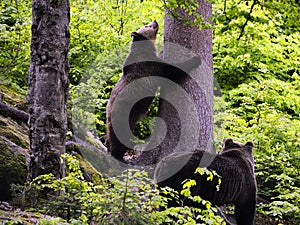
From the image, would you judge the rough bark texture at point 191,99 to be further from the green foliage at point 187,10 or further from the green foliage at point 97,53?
the green foliage at point 97,53

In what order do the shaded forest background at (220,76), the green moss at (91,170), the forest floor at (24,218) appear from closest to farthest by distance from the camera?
the forest floor at (24,218)
the green moss at (91,170)
the shaded forest background at (220,76)

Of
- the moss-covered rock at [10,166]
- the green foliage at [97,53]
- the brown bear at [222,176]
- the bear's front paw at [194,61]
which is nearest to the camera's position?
the brown bear at [222,176]

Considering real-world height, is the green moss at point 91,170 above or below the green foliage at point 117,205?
below

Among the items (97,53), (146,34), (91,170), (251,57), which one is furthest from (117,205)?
(251,57)

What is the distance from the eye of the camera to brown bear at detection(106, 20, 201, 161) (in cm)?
623

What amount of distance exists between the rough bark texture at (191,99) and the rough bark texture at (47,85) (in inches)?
71.5

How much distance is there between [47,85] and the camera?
4.46 metres

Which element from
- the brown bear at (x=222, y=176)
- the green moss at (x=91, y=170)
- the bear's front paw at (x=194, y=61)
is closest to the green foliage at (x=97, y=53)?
the green moss at (x=91, y=170)

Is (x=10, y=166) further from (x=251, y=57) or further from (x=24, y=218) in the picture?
(x=251, y=57)

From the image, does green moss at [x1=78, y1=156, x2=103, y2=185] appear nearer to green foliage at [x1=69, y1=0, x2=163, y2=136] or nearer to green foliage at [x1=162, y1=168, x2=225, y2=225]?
green foliage at [x1=69, y1=0, x2=163, y2=136]

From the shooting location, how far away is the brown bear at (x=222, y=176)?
489cm

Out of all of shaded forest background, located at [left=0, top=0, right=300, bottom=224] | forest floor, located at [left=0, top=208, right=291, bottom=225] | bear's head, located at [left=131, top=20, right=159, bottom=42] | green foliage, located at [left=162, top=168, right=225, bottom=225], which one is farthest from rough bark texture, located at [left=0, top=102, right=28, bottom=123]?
green foliage, located at [left=162, top=168, right=225, bottom=225]

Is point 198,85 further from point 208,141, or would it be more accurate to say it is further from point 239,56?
point 239,56

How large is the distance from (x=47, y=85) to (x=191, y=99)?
7.12 ft
